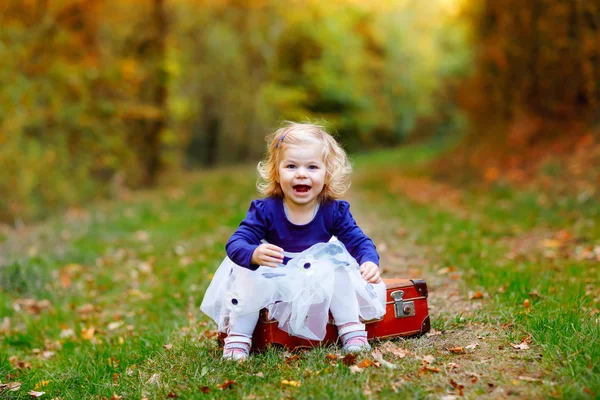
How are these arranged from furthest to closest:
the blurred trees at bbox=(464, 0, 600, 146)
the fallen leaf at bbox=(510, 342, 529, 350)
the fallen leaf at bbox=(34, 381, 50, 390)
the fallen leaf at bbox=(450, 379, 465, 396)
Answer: the blurred trees at bbox=(464, 0, 600, 146) → the fallen leaf at bbox=(34, 381, 50, 390) → the fallen leaf at bbox=(510, 342, 529, 350) → the fallen leaf at bbox=(450, 379, 465, 396)

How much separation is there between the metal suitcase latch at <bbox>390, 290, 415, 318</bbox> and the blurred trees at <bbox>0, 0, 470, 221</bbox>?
144cm

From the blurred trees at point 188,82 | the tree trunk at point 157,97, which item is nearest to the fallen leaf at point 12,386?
the blurred trees at point 188,82

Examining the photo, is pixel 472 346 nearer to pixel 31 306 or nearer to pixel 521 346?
pixel 521 346

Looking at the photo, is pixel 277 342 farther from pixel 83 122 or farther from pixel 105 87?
pixel 105 87

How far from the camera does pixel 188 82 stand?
73.6ft

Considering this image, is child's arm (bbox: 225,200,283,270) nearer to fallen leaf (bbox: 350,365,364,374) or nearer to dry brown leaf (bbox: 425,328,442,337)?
fallen leaf (bbox: 350,365,364,374)

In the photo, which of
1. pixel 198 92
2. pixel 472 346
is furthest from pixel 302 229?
pixel 198 92

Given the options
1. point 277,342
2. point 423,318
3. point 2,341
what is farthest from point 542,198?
point 2,341

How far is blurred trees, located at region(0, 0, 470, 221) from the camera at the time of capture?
1120cm

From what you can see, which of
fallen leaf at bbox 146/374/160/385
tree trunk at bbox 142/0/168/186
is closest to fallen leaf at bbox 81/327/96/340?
fallen leaf at bbox 146/374/160/385

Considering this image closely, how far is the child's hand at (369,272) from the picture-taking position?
3452 mm

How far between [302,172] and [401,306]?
1.03 m

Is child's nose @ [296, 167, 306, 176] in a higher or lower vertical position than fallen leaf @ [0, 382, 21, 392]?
higher

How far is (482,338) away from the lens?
367 cm
